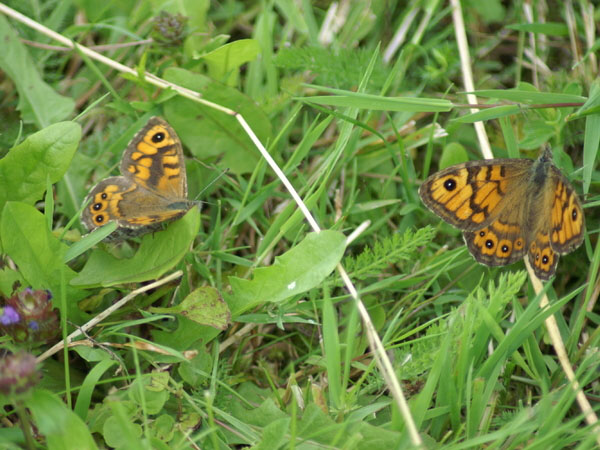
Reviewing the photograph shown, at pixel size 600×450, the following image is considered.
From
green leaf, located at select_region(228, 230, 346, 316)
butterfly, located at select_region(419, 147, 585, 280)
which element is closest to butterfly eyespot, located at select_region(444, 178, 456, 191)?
butterfly, located at select_region(419, 147, 585, 280)

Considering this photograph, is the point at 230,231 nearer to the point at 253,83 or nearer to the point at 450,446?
the point at 253,83

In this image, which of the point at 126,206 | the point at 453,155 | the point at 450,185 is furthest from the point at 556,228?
the point at 126,206

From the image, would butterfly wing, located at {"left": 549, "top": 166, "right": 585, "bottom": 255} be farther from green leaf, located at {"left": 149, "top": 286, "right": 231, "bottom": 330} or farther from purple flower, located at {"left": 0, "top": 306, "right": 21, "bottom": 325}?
purple flower, located at {"left": 0, "top": 306, "right": 21, "bottom": 325}

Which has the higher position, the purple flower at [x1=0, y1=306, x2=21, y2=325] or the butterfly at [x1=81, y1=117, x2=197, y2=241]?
the butterfly at [x1=81, y1=117, x2=197, y2=241]

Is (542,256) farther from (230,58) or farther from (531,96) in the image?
(230,58)

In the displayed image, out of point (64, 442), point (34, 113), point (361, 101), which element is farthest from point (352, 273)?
point (34, 113)

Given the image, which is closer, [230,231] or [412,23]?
[230,231]
